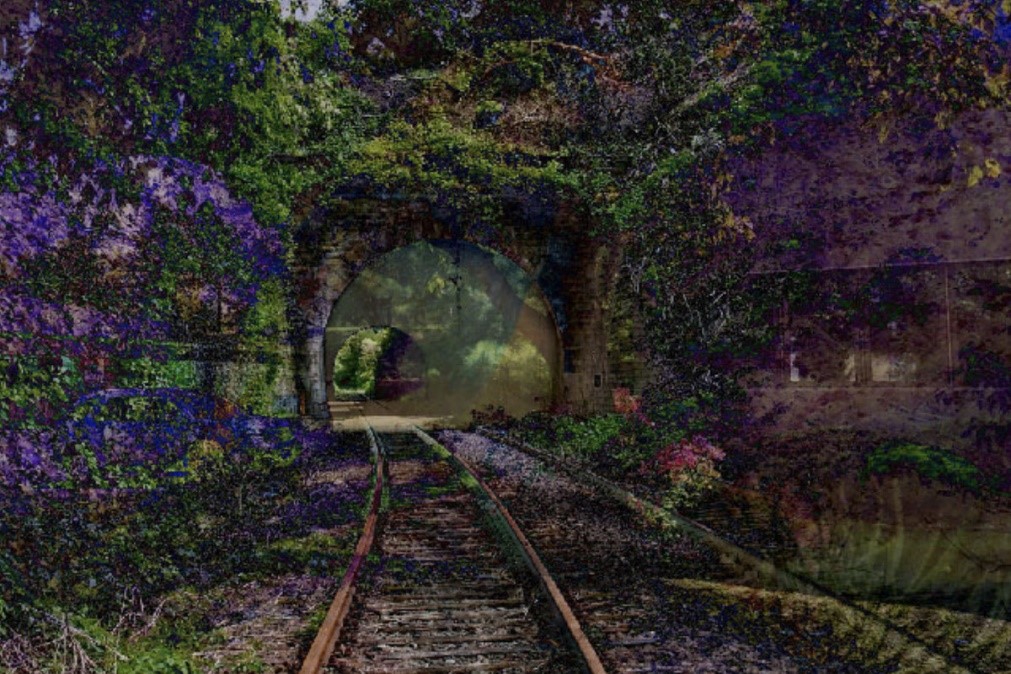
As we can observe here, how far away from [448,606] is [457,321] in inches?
941

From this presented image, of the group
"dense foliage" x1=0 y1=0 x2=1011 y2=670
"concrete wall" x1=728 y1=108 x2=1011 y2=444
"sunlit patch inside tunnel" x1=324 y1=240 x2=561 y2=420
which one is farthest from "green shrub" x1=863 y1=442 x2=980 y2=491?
"sunlit patch inside tunnel" x1=324 y1=240 x2=561 y2=420

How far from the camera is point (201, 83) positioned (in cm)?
671

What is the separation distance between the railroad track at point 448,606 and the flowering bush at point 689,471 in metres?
2.06

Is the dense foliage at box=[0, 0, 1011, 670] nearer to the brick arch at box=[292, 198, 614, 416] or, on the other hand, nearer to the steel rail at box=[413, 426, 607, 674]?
the brick arch at box=[292, 198, 614, 416]

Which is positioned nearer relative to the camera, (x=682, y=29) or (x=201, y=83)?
(x=201, y=83)

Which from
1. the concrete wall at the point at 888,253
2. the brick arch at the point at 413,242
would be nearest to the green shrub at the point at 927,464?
the concrete wall at the point at 888,253

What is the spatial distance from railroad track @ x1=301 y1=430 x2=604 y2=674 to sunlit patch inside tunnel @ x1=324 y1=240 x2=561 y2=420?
1583cm

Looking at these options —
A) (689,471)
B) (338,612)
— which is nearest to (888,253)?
(689,471)

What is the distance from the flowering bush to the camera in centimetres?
923

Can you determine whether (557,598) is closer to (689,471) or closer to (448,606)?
(448,606)

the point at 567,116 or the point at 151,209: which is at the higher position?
the point at 567,116

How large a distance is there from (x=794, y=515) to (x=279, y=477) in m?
6.72

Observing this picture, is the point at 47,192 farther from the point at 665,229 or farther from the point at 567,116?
the point at 567,116

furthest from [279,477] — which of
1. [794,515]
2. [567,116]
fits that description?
[567,116]
